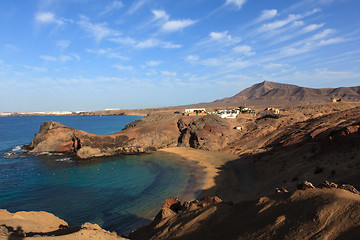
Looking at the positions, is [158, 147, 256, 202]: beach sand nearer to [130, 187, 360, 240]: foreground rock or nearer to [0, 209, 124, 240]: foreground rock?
[130, 187, 360, 240]: foreground rock

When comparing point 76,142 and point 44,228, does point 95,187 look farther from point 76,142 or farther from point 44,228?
point 76,142

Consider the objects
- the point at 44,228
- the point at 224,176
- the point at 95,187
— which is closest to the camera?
the point at 44,228

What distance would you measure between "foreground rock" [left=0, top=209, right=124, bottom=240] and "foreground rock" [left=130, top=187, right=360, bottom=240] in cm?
237

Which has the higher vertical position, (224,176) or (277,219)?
(277,219)

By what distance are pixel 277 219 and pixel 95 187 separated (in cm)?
2245

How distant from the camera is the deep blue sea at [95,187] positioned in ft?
58.9

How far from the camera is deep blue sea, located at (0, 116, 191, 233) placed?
18.0 m

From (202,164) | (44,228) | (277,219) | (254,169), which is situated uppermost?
(277,219)

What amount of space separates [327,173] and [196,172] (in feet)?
49.9

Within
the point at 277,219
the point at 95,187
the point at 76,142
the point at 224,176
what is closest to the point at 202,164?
the point at 224,176

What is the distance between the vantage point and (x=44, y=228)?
1064cm

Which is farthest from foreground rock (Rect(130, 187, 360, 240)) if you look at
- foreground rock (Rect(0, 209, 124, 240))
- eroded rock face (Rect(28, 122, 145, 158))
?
eroded rock face (Rect(28, 122, 145, 158))

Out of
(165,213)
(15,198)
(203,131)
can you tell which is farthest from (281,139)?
(15,198)

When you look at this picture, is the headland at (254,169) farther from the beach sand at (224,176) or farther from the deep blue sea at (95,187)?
the deep blue sea at (95,187)
